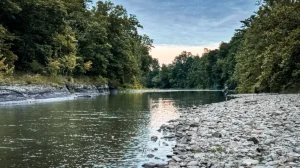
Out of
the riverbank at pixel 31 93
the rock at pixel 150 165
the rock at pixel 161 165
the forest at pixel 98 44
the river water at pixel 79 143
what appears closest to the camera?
the rock at pixel 161 165

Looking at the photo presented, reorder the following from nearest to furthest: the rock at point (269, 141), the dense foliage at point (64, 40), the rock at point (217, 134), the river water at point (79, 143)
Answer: the river water at point (79, 143)
the rock at point (269, 141)
the rock at point (217, 134)
the dense foliage at point (64, 40)

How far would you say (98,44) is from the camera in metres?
63.6

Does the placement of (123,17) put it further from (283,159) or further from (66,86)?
(283,159)

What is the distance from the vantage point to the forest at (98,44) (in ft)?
117

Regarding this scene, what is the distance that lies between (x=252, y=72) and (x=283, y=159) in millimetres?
42018

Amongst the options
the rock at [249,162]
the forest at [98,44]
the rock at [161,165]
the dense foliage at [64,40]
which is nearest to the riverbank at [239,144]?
the rock at [249,162]

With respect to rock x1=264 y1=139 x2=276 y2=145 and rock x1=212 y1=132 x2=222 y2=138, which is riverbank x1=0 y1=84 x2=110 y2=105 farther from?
rock x1=264 y1=139 x2=276 y2=145

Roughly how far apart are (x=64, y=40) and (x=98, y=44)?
Answer: 1472 centimetres

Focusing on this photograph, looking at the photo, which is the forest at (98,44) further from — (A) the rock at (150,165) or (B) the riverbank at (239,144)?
(A) the rock at (150,165)

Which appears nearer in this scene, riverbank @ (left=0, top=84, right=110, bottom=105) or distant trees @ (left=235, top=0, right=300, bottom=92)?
riverbank @ (left=0, top=84, right=110, bottom=105)

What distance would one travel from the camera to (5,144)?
1144 centimetres

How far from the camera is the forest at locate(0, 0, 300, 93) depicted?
35562mm

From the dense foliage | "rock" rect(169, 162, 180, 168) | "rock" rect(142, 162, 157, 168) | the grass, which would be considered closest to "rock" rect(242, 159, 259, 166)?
"rock" rect(169, 162, 180, 168)

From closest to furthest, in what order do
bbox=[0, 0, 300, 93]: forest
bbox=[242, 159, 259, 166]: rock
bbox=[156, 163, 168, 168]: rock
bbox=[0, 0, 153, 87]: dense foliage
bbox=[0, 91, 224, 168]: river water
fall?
1. bbox=[242, 159, 259, 166]: rock
2. bbox=[156, 163, 168, 168]: rock
3. bbox=[0, 91, 224, 168]: river water
4. bbox=[0, 0, 300, 93]: forest
5. bbox=[0, 0, 153, 87]: dense foliage
